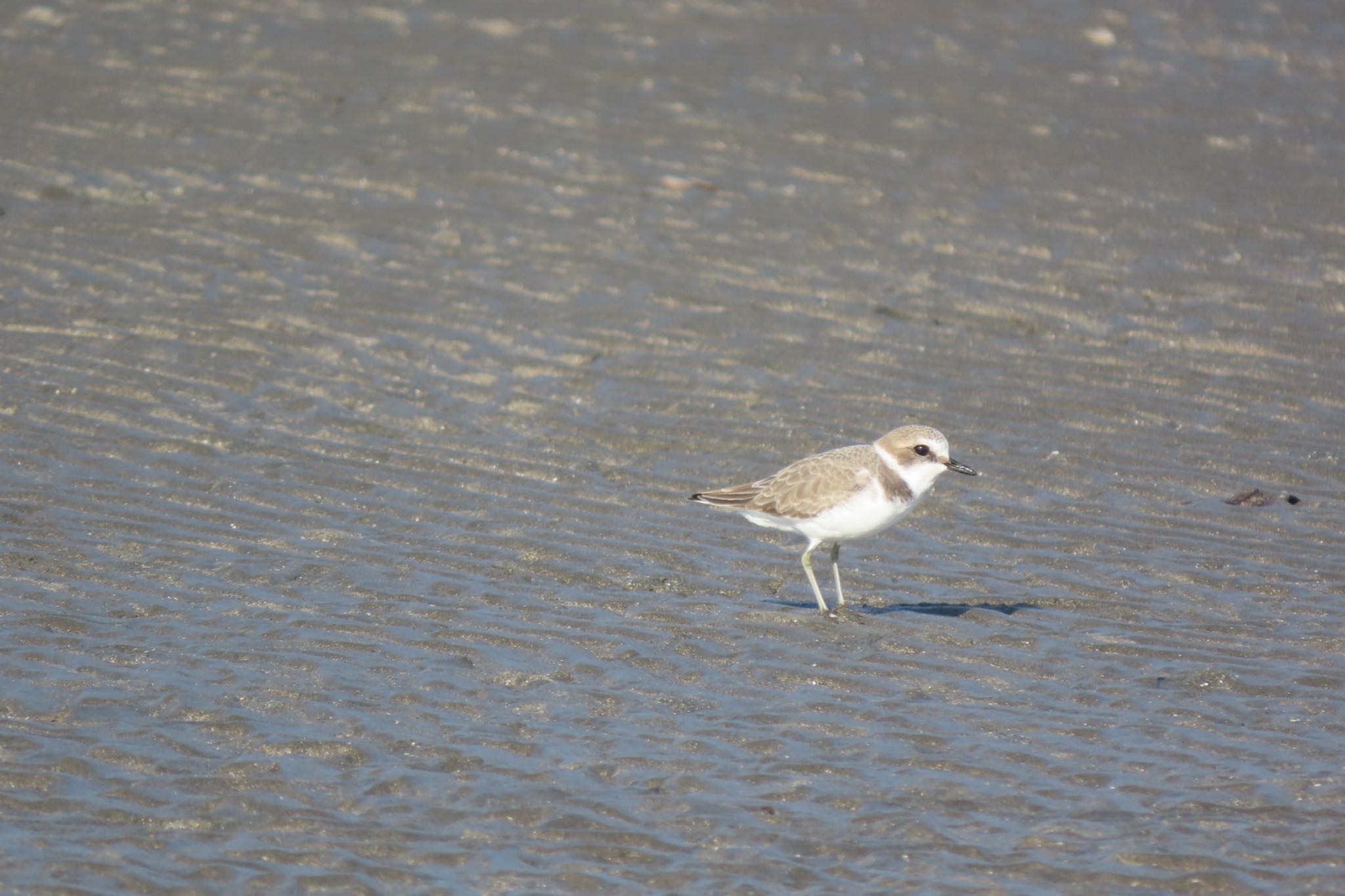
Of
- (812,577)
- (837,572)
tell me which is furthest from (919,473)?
(812,577)

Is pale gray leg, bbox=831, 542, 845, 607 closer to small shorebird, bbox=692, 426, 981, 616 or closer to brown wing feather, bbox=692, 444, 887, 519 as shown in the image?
small shorebird, bbox=692, 426, 981, 616

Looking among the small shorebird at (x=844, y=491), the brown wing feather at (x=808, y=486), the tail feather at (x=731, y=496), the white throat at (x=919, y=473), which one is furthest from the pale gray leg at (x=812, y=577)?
the white throat at (x=919, y=473)

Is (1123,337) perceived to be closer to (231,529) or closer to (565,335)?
(565,335)

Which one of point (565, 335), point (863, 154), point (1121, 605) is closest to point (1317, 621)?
point (1121, 605)

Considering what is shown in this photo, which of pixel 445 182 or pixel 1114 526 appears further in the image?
pixel 445 182

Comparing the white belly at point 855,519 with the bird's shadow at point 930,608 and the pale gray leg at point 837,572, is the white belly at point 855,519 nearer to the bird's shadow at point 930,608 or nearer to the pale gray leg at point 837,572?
the pale gray leg at point 837,572

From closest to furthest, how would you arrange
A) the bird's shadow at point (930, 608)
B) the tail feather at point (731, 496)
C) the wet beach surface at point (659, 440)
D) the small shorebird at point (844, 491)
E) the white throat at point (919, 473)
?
the wet beach surface at point (659, 440)
the bird's shadow at point (930, 608)
the small shorebird at point (844, 491)
the white throat at point (919, 473)
the tail feather at point (731, 496)

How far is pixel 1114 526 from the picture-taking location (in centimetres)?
1033

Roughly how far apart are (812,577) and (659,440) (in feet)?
8.27

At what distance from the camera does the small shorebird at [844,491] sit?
9.16 m

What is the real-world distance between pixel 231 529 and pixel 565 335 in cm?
398

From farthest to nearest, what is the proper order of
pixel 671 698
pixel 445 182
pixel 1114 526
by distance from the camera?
pixel 445 182
pixel 1114 526
pixel 671 698

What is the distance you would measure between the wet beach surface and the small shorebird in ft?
1.38

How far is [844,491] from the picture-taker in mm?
9188
